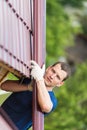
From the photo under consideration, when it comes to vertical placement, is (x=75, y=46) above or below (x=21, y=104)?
below

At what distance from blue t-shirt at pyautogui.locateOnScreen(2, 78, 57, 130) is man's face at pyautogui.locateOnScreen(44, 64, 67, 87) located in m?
0.12

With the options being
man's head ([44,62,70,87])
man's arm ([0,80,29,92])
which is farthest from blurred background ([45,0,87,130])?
man's head ([44,62,70,87])

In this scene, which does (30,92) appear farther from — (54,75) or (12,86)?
(54,75)

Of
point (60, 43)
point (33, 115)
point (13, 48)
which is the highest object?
point (13, 48)

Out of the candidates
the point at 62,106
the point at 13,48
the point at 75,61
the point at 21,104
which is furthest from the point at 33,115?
the point at 75,61

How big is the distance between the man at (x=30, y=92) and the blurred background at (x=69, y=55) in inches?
169

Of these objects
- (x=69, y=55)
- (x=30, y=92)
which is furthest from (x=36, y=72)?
(x=69, y=55)

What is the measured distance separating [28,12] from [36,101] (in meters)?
0.51

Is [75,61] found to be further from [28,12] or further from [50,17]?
[28,12]

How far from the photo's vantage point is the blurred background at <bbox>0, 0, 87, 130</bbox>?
1070 centimetres

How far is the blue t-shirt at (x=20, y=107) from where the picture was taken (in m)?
3.61

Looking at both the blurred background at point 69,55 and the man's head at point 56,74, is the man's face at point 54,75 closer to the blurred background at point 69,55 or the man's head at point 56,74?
the man's head at point 56,74

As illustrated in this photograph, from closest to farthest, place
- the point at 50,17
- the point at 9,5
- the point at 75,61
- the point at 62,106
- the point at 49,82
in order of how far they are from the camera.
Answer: the point at 9,5 → the point at 49,82 → the point at 62,106 → the point at 50,17 → the point at 75,61

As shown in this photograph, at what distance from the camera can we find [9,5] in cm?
313
